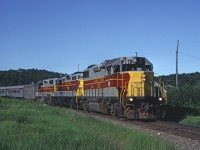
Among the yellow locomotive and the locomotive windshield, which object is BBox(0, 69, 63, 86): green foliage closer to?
the yellow locomotive

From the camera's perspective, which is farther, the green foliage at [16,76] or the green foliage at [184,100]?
the green foliage at [16,76]

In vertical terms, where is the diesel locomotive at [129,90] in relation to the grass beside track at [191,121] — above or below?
above

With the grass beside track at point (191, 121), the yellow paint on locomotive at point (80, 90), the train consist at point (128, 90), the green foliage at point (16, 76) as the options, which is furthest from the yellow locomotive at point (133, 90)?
the green foliage at point (16, 76)

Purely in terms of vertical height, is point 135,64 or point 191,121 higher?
point 135,64

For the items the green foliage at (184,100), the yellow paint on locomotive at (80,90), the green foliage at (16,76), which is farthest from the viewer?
the green foliage at (16,76)

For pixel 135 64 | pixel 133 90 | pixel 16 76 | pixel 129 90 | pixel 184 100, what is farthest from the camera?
pixel 16 76

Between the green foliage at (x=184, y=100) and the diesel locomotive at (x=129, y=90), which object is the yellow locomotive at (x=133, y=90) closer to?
the diesel locomotive at (x=129, y=90)

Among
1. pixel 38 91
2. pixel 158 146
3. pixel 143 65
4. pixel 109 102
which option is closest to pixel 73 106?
pixel 109 102

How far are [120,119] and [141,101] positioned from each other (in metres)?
2.19

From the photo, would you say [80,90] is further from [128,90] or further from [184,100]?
[128,90]

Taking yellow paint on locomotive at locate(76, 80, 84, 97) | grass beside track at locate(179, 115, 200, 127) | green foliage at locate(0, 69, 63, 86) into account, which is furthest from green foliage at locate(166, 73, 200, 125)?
green foliage at locate(0, 69, 63, 86)

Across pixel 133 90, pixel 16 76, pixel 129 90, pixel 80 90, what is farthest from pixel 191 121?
pixel 16 76

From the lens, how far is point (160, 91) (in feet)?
79.8

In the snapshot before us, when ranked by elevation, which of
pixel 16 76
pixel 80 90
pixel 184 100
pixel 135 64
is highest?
pixel 16 76
